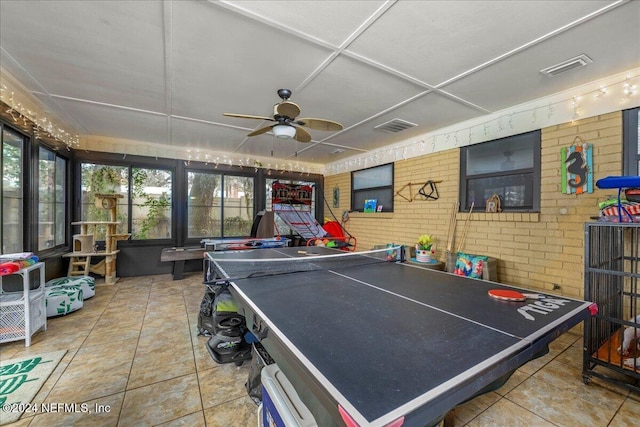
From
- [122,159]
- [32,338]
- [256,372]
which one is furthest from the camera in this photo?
[122,159]

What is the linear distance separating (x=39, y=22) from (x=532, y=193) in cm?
514

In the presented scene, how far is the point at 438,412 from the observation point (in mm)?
740

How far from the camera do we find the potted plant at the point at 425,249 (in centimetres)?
402

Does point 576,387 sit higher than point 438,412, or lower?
lower

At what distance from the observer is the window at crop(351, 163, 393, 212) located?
5.51 m

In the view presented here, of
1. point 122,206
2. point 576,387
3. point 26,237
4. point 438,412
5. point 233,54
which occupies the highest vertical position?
point 233,54

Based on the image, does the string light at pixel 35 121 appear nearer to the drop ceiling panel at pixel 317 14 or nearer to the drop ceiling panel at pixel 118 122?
the drop ceiling panel at pixel 118 122

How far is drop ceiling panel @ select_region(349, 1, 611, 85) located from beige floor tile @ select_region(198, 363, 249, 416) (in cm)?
294

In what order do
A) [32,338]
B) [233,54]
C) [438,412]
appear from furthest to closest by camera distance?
1. [32,338]
2. [233,54]
3. [438,412]

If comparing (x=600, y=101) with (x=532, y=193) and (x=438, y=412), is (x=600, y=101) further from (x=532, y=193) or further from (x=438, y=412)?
(x=438, y=412)

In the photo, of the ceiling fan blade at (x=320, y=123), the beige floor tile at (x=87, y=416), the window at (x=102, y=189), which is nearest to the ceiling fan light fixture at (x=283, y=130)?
the ceiling fan blade at (x=320, y=123)

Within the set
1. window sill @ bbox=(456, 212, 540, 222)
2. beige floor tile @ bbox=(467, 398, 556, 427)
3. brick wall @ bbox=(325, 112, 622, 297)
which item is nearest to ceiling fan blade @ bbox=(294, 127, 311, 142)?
brick wall @ bbox=(325, 112, 622, 297)

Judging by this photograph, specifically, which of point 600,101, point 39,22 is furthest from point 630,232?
point 39,22

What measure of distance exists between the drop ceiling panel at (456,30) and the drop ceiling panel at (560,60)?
Answer: 23 cm
